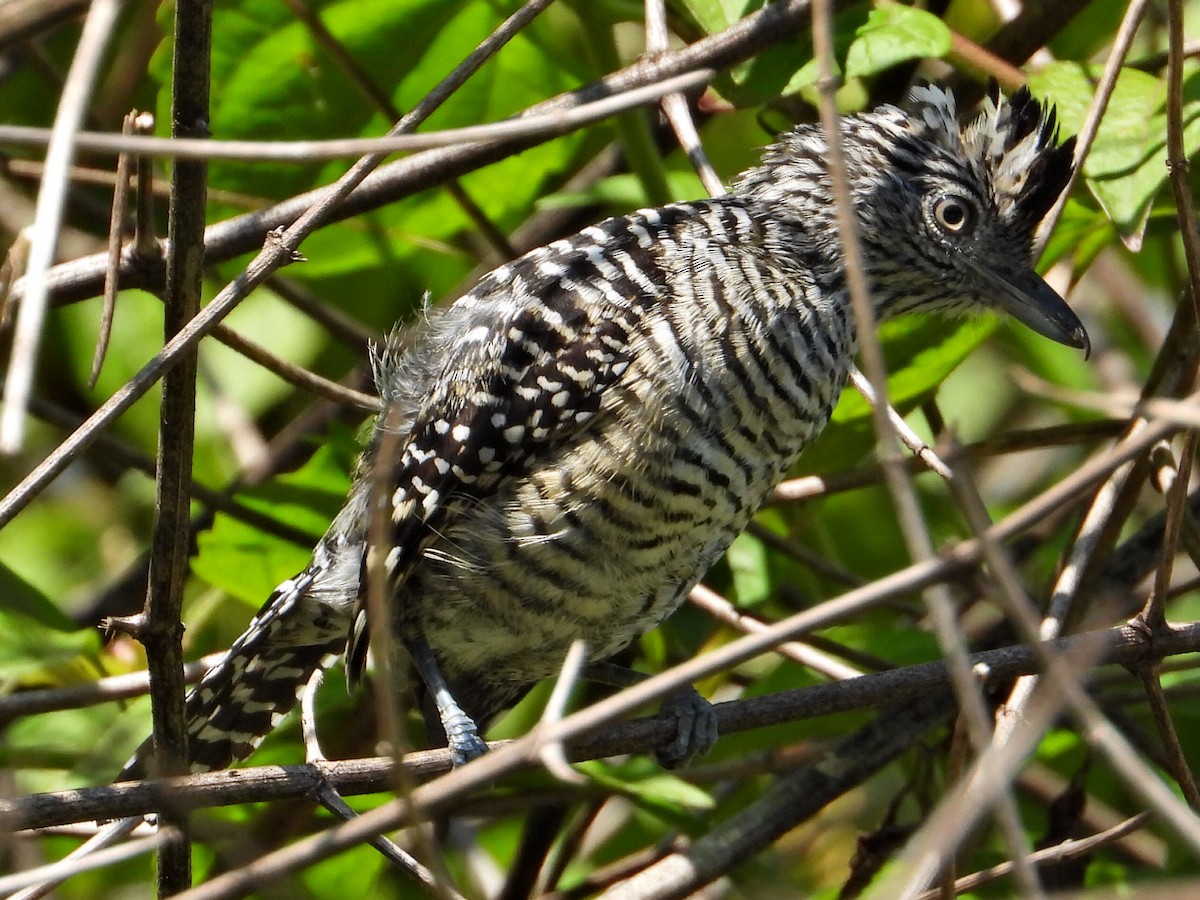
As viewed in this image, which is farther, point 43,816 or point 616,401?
point 616,401

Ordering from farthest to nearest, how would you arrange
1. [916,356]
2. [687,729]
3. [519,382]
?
1. [916,356]
2. [519,382]
3. [687,729]

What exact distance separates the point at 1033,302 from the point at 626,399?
941 mm

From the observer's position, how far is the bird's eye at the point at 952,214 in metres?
3.27

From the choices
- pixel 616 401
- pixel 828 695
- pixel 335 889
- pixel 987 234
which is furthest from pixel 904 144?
pixel 335 889

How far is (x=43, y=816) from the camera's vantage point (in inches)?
80.8

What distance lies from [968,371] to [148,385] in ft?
11.5

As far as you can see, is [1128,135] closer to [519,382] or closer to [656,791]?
[519,382]

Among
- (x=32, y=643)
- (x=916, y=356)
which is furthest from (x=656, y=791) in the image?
(x=32, y=643)

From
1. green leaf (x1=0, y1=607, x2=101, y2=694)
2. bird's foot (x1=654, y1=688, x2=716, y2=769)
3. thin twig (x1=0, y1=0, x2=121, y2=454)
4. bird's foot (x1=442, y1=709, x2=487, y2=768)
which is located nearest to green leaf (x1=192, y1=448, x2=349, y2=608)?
green leaf (x1=0, y1=607, x2=101, y2=694)

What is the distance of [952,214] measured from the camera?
3.29m

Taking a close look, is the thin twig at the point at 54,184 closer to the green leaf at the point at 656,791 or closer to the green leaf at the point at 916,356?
the green leaf at the point at 656,791

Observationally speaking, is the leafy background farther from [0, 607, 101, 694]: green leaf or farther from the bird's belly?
the bird's belly

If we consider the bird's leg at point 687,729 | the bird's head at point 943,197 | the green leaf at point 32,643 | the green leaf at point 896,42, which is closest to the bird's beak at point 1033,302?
the bird's head at point 943,197

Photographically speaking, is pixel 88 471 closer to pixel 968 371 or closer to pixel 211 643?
pixel 211 643
